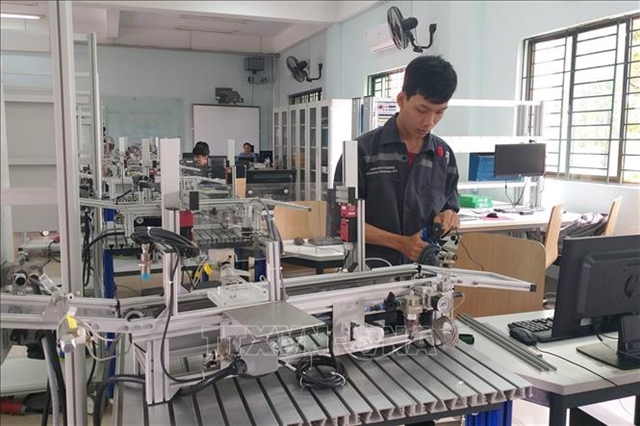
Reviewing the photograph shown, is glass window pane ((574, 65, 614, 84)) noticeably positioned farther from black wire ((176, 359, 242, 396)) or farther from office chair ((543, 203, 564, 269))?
black wire ((176, 359, 242, 396))

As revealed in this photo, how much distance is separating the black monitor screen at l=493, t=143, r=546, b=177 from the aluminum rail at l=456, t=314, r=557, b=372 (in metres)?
2.94

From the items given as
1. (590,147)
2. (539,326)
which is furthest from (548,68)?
(539,326)

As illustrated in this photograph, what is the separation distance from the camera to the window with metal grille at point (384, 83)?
6.89 meters

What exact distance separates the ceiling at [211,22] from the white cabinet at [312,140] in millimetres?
1309

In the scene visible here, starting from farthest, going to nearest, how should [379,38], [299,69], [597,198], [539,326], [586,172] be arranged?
[299,69] → [379,38] → [586,172] → [597,198] → [539,326]

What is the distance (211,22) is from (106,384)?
27.8ft

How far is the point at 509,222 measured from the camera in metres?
4.18

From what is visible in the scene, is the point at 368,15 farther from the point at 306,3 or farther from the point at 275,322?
the point at 275,322

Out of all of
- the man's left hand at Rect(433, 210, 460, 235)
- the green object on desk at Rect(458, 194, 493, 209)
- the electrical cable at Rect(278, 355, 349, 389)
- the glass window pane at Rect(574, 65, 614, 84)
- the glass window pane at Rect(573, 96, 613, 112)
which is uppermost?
the glass window pane at Rect(574, 65, 614, 84)

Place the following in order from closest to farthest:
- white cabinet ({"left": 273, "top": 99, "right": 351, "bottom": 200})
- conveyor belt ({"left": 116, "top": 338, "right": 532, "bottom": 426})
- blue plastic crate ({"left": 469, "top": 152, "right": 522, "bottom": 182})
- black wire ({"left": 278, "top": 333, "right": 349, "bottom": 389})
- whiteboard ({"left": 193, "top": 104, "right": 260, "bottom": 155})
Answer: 1. conveyor belt ({"left": 116, "top": 338, "right": 532, "bottom": 426})
2. black wire ({"left": 278, "top": 333, "right": 349, "bottom": 389})
3. blue plastic crate ({"left": 469, "top": 152, "right": 522, "bottom": 182})
4. white cabinet ({"left": 273, "top": 99, "right": 351, "bottom": 200})
5. whiteboard ({"left": 193, "top": 104, "right": 260, "bottom": 155})

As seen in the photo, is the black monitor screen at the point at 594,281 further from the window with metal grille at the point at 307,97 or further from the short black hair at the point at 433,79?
the window with metal grille at the point at 307,97

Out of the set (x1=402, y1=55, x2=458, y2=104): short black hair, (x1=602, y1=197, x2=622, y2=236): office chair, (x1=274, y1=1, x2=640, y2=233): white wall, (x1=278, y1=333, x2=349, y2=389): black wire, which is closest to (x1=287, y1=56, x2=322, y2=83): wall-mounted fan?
(x1=274, y1=1, x2=640, y2=233): white wall

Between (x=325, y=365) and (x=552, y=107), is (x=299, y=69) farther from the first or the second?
(x=325, y=365)

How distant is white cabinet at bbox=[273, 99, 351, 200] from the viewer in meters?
6.48
